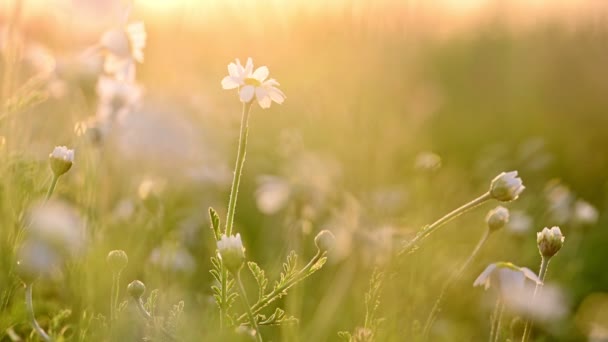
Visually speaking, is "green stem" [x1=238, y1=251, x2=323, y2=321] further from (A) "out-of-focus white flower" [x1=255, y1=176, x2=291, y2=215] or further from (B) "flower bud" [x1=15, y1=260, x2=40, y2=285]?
(A) "out-of-focus white flower" [x1=255, y1=176, x2=291, y2=215]

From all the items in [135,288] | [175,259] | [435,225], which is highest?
[435,225]

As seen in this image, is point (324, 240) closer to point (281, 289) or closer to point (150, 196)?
point (281, 289)

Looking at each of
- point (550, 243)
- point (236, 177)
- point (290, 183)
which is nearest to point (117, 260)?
point (236, 177)

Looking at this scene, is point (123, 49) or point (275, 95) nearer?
point (275, 95)

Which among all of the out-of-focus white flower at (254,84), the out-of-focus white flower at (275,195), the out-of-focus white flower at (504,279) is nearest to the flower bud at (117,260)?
the out-of-focus white flower at (254,84)

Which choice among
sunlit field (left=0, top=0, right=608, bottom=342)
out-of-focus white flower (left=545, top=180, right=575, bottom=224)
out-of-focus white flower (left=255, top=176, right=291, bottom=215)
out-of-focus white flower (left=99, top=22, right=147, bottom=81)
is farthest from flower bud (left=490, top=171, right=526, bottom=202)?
out-of-focus white flower (left=545, top=180, right=575, bottom=224)

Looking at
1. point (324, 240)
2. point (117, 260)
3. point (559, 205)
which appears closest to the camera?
point (324, 240)
